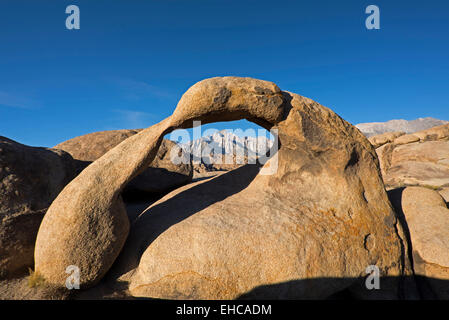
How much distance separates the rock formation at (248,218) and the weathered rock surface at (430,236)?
10.9 inches

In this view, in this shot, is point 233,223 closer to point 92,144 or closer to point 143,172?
Answer: point 143,172

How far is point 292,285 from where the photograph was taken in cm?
322

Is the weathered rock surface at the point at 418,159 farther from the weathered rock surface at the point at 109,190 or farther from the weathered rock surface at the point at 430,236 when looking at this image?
the weathered rock surface at the point at 109,190

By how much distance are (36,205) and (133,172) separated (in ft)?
4.14

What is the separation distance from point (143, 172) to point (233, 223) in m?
2.80

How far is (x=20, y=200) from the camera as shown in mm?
3258

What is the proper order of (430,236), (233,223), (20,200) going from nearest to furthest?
(20,200) < (233,223) < (430,236)

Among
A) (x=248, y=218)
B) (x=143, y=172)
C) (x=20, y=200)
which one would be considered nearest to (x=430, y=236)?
(x=248, y=218)

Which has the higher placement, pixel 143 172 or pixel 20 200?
pixel 143 172

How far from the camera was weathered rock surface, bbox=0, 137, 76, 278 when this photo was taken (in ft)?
10.2

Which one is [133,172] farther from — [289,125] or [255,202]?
[289,125]

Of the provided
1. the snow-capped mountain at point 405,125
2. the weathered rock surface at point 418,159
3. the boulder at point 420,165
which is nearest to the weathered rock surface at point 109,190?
the weathered rock surface at point 418,159

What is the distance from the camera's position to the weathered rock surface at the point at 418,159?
48.3 feet
